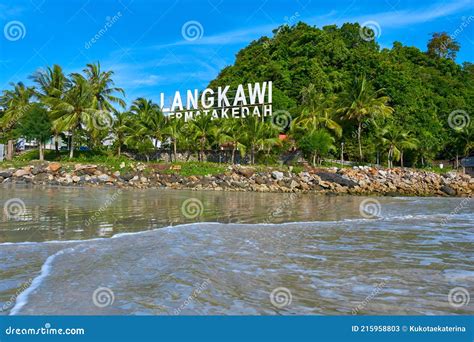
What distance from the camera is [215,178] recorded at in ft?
97.1

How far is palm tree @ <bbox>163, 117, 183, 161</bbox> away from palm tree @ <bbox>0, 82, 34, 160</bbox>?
15358 mm

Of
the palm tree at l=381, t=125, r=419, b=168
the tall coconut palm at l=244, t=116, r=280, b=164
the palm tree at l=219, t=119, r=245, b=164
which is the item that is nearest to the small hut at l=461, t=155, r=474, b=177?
the palm tree at l=381, t=125, r=419, b=168

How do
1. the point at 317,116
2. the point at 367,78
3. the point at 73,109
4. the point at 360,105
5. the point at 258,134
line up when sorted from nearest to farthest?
the point at 258,134 → the point at 73,109 → the point at 360,105 → the point at 317,116 → the point at 367,78

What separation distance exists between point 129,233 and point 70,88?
124ft

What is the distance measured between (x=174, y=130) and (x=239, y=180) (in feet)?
39.0

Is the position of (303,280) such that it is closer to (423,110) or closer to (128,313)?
(128,313)

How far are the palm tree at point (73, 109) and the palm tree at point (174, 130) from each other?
663cm

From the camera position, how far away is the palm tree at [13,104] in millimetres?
43625

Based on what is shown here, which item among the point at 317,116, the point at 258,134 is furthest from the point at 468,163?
the point at 258,134

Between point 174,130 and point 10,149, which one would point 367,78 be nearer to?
point 174,130

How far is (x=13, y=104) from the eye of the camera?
4659cm

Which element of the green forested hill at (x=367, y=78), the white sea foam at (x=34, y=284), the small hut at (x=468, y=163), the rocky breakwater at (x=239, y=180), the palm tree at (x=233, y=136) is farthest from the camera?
the small hut at (x=468, y=163)

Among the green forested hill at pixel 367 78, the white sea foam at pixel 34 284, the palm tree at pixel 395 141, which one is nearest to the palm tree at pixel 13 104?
the green forested hill at pixel 367 78

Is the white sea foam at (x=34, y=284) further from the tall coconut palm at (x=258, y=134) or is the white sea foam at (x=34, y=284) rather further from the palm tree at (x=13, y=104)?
the palm tree at (x=13, y=104)
